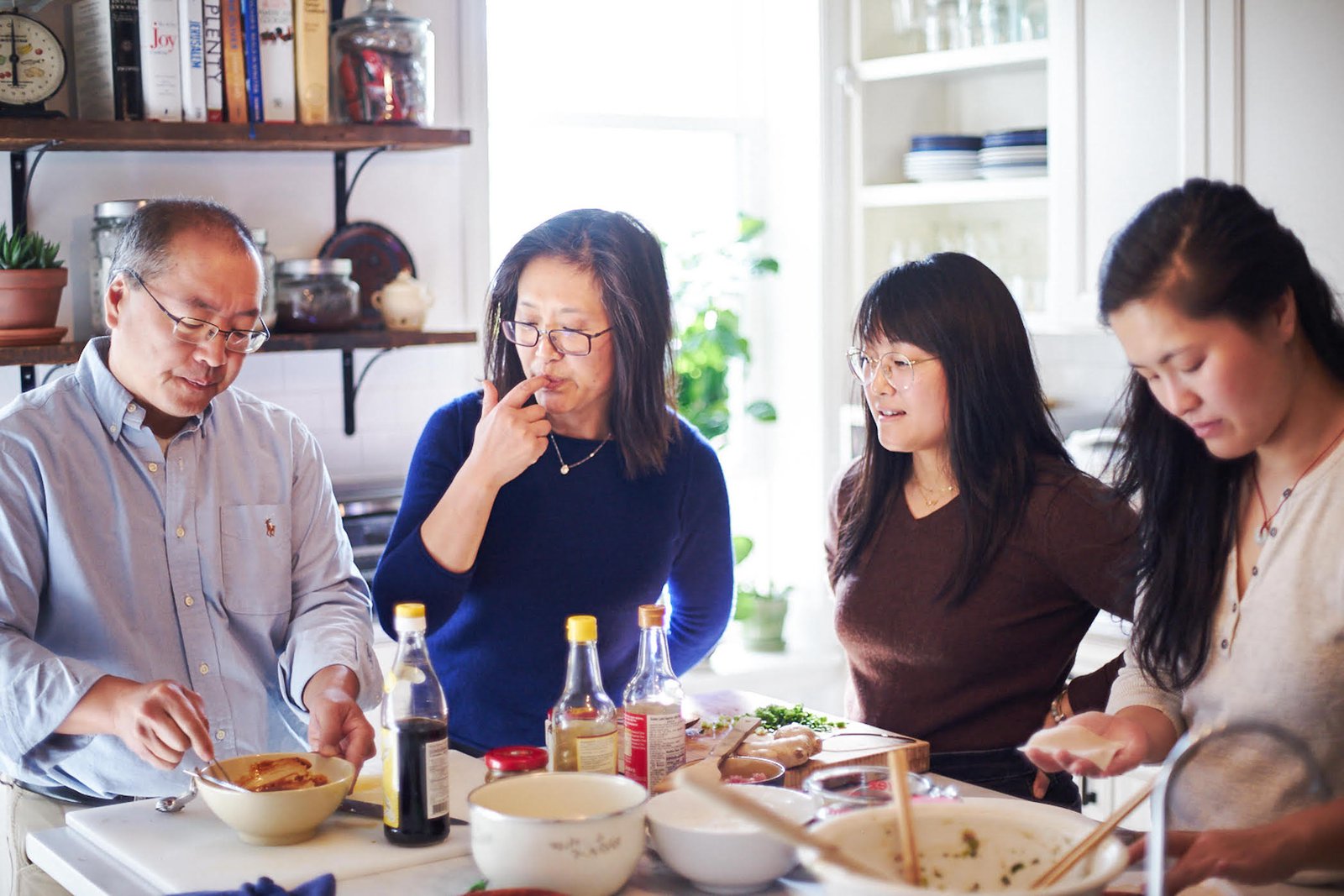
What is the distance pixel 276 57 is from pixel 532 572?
1467 millimetres

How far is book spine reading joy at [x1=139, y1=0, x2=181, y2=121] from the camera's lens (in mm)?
2793

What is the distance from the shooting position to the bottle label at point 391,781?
62.4 inches

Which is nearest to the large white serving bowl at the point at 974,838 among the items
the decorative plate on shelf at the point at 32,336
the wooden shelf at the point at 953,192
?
the decorative plate on shelf at the point at 32,336

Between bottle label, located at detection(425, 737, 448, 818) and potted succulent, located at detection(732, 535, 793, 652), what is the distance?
2797 mm

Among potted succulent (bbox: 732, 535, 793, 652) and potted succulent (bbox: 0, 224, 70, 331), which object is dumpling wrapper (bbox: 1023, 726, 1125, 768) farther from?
potted succulent (bbox: 732, 535, 793, 652)

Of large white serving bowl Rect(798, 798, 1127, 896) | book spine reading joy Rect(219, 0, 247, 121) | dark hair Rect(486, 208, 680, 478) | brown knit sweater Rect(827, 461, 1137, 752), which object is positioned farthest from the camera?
book spine reading joy Rect(219, 0, 247, 121)

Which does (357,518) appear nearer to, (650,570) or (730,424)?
(650,570)

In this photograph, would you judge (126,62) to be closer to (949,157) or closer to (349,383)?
(349,383)

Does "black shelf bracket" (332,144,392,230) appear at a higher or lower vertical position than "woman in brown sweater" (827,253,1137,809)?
higher

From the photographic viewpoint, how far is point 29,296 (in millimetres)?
2715

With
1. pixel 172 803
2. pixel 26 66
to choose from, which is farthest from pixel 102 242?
pixel 172 803

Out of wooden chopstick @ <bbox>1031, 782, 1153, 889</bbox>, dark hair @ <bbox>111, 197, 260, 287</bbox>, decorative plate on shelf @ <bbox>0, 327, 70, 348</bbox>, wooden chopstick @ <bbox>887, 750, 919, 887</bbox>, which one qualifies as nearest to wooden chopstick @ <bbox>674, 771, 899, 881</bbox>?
wooden chopstick @ <bbox>887, 750, 919, 887</bbox>

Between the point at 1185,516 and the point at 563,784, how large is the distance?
0.84 m

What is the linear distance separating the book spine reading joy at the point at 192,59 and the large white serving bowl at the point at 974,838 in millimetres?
2194
